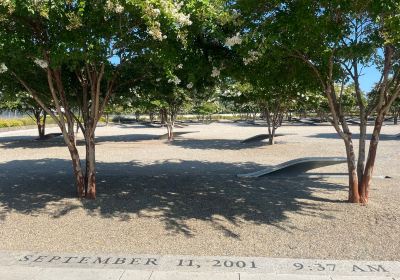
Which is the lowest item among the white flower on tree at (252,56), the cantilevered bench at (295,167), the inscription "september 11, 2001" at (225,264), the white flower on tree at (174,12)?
the inscription "september 11, 2001" at (225,264)

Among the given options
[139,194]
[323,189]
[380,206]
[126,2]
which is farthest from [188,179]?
[126,2]

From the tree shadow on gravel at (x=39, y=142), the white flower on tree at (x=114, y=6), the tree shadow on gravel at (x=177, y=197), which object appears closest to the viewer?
the white flower on tree at (x=114, y=6)

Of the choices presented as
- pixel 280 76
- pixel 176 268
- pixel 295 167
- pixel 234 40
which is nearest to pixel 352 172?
pixel 280 76

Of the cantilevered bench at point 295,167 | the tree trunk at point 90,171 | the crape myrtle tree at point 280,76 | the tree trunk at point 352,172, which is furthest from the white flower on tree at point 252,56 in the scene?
the cantilevered bench at point 295,167

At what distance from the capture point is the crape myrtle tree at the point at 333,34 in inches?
291

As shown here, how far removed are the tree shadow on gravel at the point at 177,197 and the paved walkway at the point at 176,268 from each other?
142cm

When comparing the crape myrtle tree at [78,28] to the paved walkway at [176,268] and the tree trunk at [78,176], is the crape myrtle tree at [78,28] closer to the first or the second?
the tree trunk at [78,176]

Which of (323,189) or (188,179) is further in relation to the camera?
(188,179)

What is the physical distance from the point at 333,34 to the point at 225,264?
4.66m

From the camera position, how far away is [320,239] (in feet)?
24.2

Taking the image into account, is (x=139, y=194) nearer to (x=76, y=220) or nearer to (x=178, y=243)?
(x=76, y=220)

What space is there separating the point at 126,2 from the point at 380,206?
22.8 ft

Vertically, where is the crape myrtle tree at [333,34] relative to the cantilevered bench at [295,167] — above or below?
above

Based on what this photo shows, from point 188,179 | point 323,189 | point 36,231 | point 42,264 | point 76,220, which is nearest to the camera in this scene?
point 42,264
